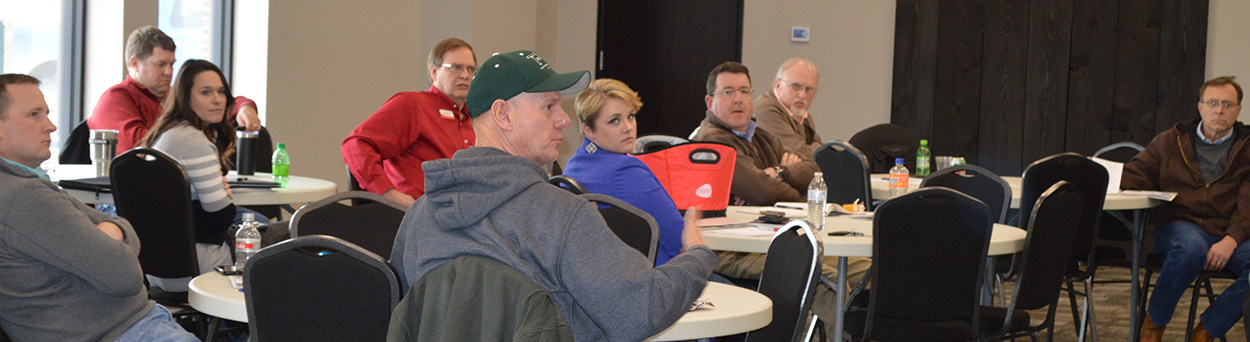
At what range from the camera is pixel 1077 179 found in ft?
14.9

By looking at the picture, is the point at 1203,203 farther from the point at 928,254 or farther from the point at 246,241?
the point at 246,241

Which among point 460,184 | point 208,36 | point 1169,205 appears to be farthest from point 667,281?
point 208,36

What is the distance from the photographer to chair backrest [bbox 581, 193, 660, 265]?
8.84 ft

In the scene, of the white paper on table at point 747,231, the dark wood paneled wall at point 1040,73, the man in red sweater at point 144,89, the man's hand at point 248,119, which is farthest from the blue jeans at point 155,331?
the dark wood paneled wall at point 1040,73

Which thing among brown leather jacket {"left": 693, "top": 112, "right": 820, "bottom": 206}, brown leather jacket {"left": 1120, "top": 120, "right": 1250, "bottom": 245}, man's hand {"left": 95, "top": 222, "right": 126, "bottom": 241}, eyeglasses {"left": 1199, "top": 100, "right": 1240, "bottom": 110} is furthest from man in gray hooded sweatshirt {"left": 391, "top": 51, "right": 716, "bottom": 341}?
eyeglasses {"left": 1199, "top": 100, "right": 1240, "bottom": 110}

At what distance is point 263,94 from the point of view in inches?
253

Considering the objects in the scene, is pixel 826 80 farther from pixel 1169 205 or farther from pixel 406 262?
pixel 406 262

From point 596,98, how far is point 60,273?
166 cm

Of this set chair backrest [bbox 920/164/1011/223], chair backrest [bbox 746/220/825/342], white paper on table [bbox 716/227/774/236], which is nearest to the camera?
chair backrest [bbox 746/220/825/342]

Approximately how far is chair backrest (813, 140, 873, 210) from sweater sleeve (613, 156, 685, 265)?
1.97 meters

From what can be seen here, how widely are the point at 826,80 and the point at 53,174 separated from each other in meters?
6.06

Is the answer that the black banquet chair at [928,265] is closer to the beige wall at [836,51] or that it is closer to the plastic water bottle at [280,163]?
the plastic water bottle at [280,163]

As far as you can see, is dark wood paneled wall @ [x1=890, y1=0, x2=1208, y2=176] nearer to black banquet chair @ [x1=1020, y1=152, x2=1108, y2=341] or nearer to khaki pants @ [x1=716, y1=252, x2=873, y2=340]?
black banquet chair @ [x1=1020, y1=152, x2=1108, y2=341]

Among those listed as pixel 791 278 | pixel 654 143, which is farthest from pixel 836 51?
pixel 791 278
